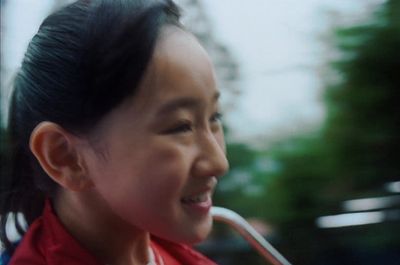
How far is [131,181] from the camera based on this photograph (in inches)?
48.0

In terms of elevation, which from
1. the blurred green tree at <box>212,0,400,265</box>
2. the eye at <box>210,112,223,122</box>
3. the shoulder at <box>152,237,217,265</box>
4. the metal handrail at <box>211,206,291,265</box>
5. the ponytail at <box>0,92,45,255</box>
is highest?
the blurred green tree at <box>212,0,400,265</box>

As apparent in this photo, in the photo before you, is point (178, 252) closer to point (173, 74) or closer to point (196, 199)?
point (196, 199)

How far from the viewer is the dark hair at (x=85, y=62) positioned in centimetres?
120

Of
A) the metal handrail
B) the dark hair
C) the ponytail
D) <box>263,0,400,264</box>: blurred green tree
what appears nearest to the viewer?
the dark hair

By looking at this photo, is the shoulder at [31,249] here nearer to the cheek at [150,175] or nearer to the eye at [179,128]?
the cheek at [150,175]

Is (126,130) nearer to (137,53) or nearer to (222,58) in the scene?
(137,53)

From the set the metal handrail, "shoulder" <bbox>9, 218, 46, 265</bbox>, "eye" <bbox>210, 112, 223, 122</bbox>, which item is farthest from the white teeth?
the metal handrail

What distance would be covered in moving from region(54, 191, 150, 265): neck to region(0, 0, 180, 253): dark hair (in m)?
0.05

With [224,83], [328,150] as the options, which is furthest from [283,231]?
[224,83]

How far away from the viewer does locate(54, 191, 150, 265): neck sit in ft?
4.28

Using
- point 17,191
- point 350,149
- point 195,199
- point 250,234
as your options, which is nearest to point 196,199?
point 195,199

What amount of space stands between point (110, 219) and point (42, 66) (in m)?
0.26

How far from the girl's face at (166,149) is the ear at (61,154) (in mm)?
31

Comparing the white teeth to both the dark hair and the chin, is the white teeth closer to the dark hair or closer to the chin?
the chin
